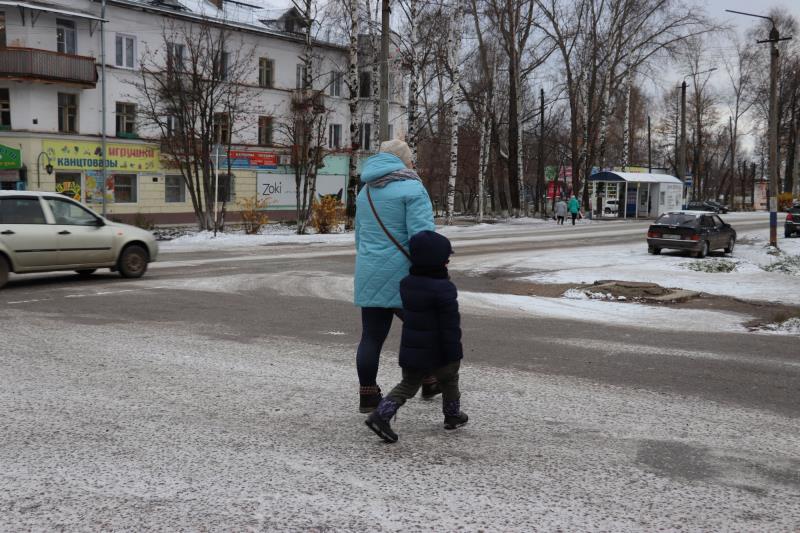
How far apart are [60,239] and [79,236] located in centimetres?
35

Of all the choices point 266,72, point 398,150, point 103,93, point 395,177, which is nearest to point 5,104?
point 103,93

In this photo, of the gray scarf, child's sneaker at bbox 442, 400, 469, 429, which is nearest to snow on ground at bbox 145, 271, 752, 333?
child's sneaker at bbox 442, 400, 469, 429

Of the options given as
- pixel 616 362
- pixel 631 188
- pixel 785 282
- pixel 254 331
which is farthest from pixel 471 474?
pixel 631 188

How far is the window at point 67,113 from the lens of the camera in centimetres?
3594

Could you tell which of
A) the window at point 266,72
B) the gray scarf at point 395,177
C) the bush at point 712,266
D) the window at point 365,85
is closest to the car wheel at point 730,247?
the bush at point 712,266

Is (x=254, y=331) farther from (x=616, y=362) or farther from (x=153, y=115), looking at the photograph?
(x=153, y=115)

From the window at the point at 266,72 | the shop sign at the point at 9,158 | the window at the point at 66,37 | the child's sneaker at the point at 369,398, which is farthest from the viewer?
the window at the point at 266,72

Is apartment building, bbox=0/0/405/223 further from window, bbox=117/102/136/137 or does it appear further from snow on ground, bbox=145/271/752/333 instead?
snow on ground, bbox=145/271/752/333

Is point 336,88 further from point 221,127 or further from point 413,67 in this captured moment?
point 413,67

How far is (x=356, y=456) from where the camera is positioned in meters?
4.56

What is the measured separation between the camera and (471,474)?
168 inches

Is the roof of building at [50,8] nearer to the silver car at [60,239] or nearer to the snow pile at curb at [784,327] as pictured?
the silver car at [60,239]

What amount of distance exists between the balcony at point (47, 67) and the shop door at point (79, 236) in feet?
75.7

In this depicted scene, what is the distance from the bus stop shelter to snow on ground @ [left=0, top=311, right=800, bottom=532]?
4611 cm
